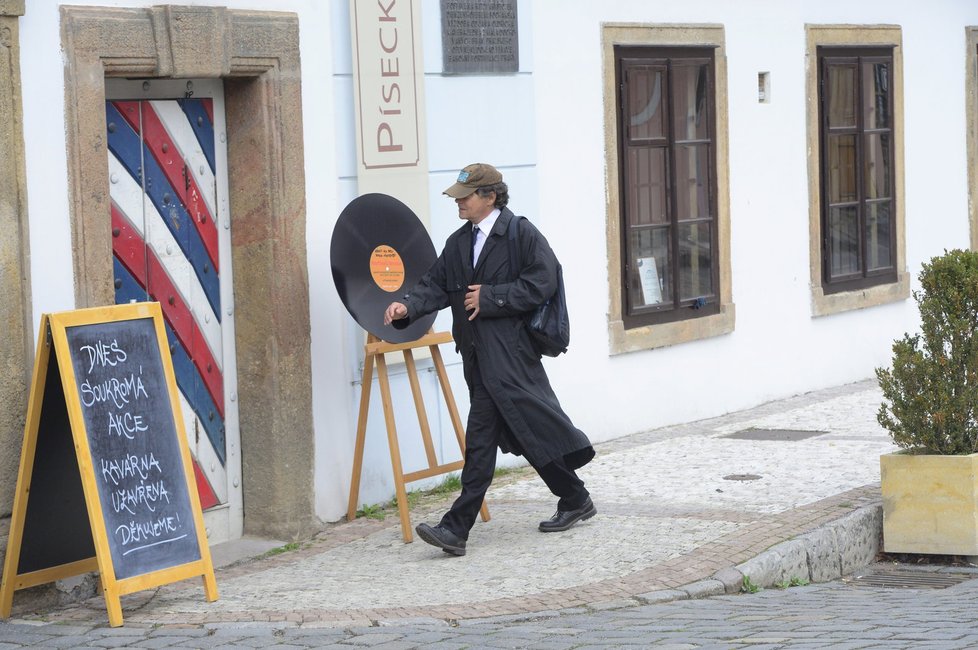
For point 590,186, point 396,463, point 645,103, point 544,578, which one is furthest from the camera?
point 645,103

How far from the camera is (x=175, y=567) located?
261 inches

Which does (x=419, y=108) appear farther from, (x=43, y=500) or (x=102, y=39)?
(x=43, y=500)

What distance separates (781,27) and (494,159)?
343 centimetres

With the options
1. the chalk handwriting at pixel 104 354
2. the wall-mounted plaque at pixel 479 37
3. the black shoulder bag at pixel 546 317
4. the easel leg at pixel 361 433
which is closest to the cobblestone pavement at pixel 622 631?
the chalk handwriting at pixel 104 354

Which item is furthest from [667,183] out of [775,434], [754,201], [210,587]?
[210,587]

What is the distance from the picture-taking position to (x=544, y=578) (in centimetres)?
694

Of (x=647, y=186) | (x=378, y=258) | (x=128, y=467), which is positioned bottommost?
(x=128, y=467)

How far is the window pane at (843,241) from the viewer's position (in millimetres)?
12789

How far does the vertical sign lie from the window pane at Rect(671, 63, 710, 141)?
2.68 metres

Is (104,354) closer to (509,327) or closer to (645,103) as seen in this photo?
(509,327)

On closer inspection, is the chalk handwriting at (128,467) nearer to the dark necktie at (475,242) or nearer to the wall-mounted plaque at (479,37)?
the dark necktie at (475,242)

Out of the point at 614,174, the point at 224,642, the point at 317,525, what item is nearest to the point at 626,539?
the point at 317,525

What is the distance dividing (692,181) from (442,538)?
465cm

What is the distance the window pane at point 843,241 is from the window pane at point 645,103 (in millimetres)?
2343
